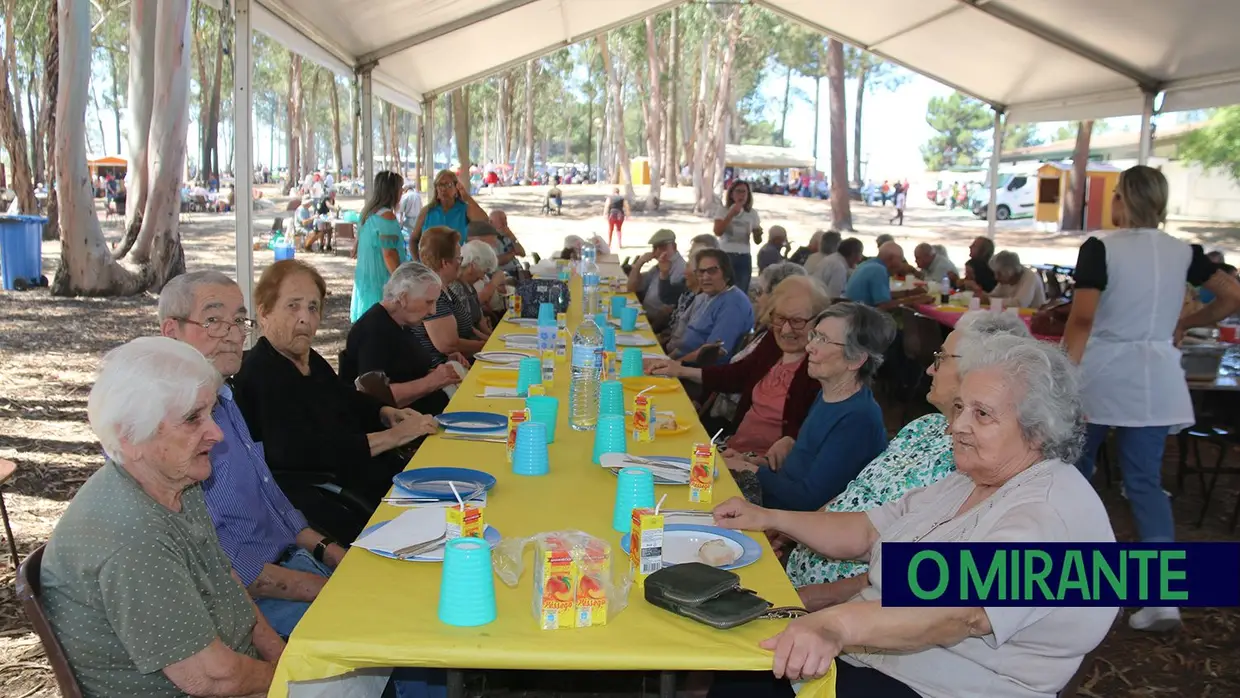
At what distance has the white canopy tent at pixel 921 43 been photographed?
6.59 metres

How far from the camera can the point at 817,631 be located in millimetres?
1690

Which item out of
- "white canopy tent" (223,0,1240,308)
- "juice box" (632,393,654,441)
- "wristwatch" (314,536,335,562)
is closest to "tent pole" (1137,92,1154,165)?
"white canopy tent" (223,0,1240,308)

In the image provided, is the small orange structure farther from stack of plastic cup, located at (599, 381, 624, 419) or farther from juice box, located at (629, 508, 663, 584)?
juice box, located at (629, 508, 663, 584)

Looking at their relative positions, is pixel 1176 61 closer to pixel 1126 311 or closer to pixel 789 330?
pixel 1126 311

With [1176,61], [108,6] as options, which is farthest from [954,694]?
[108,6]

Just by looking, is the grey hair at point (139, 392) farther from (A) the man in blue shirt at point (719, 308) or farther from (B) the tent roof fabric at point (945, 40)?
(B) the tent roof fabric at point (945, 40)

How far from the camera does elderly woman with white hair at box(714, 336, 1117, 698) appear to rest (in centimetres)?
174

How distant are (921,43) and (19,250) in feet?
36.5

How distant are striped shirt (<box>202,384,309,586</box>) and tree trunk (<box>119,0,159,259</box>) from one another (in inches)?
435

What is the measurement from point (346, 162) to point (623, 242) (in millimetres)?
46604

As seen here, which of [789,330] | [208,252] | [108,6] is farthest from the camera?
[108,6]

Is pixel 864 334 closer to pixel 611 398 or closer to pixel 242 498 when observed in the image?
pixel 611 398

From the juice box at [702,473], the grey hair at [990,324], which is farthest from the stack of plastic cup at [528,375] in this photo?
the grey hair at [990,324]

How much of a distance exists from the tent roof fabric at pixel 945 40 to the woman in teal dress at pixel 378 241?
40.8 inches
